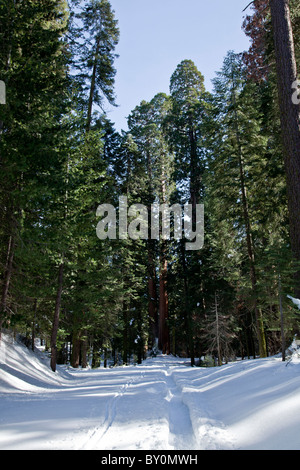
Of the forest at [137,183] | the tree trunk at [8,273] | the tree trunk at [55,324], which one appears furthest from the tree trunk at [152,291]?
the tree trunk at [8,273]

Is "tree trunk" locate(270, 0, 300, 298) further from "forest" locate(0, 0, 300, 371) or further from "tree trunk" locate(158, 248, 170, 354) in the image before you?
"tree trunk" locate(158, 248, 170, 354)

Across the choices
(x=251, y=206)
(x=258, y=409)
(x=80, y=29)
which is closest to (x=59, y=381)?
(x=258, y=409)

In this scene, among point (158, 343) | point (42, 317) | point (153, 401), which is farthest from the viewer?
point (158, 343)

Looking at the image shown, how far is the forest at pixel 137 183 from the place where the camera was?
8531 millimetres

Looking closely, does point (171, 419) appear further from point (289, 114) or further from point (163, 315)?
point (163, 315)

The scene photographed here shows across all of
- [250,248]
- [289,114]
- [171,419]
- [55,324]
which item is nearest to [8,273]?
[55,324]

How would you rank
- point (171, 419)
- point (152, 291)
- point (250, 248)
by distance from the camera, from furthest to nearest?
1. point (152, 291)
2. point (250, 248)
3. point (171, 419)

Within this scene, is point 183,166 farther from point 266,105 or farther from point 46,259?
point 46,259

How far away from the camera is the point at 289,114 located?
27.1ft

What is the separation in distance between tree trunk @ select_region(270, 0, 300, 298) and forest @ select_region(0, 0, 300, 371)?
0.03 m

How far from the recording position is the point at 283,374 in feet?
17.7

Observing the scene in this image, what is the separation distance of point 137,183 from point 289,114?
62.2 feet

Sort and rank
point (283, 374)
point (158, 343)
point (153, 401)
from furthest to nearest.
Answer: point (158, 343), point (153, 401), point (283, 374)

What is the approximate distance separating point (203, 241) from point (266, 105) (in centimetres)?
915
